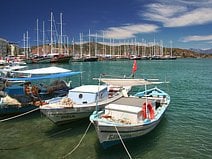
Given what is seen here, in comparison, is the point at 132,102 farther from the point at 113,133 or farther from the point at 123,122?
the point at 113,133

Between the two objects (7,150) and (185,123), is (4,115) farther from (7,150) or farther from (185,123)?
(185,123)

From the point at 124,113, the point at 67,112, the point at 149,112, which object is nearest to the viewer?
the point at 124,113

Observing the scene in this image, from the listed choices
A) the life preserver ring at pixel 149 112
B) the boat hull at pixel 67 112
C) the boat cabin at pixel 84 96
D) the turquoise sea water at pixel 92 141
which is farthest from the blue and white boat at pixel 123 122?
the boat hull at pixel 67 112

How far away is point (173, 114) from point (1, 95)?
55.4 ft

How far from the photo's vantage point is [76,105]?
1862cm

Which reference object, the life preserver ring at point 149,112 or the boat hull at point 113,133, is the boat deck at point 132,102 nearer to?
the life preserver ring at point 149,112

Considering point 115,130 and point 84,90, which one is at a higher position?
point 84,90

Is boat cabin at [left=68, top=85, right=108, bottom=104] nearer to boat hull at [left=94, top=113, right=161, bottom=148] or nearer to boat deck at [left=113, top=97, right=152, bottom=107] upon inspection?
boat deck at [left=113, top=97, right=152, bottom=107]

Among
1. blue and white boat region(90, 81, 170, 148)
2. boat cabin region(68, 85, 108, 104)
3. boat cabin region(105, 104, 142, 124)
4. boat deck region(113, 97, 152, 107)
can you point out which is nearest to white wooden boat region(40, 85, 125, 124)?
boat cabin region(68, 85, 108, 104)

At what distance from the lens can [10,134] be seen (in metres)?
17.4

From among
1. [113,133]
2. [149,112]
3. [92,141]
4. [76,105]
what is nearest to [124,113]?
[113,133]

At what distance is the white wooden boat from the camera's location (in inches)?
697

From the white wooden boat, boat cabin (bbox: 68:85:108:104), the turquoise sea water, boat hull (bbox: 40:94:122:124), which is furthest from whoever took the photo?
boat cabin (bbox: 68:85:108:104)

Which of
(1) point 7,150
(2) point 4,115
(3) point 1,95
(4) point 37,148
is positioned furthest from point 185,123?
(3) point 1,95
